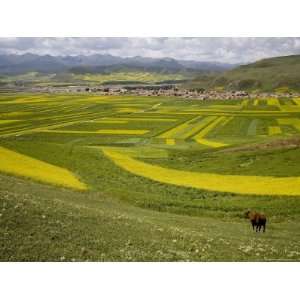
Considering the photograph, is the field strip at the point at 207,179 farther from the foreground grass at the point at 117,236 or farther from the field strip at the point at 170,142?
the foreground grass at the point at 117,236

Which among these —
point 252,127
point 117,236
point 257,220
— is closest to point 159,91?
point 252,127

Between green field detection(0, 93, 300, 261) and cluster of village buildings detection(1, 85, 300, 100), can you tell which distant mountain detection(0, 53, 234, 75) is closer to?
cluster of village buildings detection(1, 85, 300, 100)

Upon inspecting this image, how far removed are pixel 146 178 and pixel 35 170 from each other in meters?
4.83

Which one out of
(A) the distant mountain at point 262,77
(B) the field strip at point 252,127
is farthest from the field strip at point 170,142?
(A) the distant mountain at point 262,77

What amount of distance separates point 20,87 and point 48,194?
5957mm

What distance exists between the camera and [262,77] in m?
23.2

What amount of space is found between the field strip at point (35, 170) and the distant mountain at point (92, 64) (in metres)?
3.89

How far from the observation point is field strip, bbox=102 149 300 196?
17266 mm

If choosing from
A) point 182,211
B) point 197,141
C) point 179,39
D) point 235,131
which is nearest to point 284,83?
point 235,131

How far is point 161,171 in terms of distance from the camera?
18297mm

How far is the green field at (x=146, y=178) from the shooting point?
14.0m

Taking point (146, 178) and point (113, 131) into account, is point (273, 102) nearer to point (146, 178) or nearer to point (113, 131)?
point (146, 178)

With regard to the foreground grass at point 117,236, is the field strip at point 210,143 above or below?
above

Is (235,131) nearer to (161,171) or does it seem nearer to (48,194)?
(161,171)
